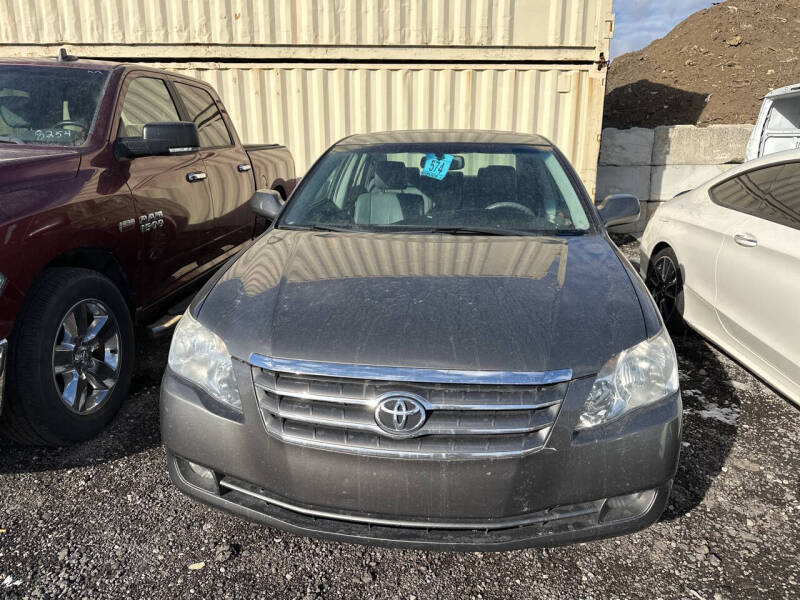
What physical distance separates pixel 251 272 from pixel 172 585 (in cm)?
117

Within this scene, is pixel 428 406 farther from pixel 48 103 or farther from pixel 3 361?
pixel 48 103

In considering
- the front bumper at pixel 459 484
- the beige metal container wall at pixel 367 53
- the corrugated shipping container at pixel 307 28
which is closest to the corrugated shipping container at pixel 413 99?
the beige metal container wall at pixel 367 53

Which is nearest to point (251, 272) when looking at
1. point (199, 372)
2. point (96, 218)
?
point (199, 372)

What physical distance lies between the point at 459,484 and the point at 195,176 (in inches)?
114

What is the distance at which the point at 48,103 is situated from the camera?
3.18 meters

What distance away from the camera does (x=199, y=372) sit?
195 centimetres

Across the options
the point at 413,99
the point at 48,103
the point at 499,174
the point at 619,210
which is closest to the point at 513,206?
the point at 499,174

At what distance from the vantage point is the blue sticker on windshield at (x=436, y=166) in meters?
3.13

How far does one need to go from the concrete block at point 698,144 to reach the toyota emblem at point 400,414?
742 cm

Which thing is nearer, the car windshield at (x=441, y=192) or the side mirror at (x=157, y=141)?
the car windshield at (x=441, y=192)

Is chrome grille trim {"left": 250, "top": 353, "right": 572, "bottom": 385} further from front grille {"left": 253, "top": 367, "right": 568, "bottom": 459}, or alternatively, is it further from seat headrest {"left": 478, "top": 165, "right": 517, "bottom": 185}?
seat headrest {"left": 478, "top": 165, "right": 517, "bottom": 185}

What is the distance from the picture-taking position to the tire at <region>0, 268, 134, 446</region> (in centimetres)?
244

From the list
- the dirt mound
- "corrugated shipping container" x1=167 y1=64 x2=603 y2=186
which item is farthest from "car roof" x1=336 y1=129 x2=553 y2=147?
the dirt mound

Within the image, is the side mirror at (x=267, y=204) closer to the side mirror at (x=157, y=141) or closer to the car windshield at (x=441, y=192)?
the car windshield at (x=441, y=192)
